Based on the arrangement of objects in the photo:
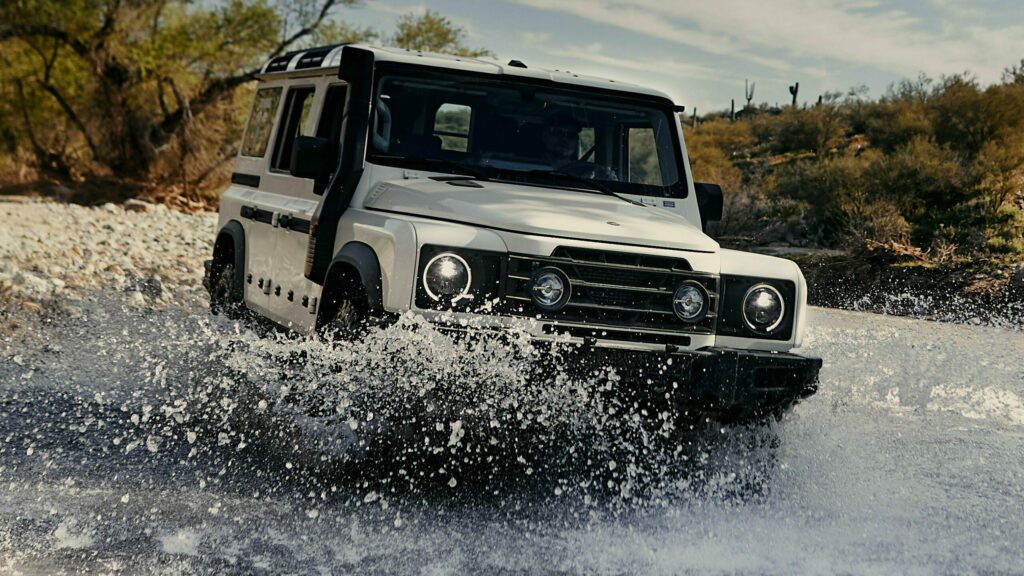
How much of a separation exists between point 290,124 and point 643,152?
245cm

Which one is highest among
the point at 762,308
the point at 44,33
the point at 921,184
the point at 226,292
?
the point at 44,33

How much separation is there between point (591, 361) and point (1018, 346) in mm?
9857

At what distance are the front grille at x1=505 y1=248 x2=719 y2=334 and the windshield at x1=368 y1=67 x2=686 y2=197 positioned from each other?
1.09 meters

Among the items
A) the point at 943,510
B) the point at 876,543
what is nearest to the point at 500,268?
the point at 876,543

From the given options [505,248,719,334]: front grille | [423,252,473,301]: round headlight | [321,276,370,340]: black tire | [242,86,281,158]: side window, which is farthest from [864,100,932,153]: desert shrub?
[423,252,473,301]: round headlight

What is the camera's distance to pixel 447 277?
4672mm

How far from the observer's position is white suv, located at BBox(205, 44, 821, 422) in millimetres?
4754

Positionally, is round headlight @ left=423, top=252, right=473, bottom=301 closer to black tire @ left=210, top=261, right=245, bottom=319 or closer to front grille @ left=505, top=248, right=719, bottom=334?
front grille @ left=505, top=248, right=719, bottom=334

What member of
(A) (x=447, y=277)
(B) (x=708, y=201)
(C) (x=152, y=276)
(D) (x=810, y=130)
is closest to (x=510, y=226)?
(A) (x=447, y=277)

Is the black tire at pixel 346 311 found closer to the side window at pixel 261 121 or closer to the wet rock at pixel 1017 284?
the side window at pixel 261 121

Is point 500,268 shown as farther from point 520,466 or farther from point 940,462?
point 940,462

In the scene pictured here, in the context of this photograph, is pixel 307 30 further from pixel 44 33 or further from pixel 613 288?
pixel 613 288

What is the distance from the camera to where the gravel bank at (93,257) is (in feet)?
36.4

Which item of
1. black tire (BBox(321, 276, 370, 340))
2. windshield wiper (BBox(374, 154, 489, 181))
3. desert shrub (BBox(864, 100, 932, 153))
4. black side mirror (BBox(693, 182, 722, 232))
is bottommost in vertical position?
black tire (BBox(321, 276, 370, 340))
